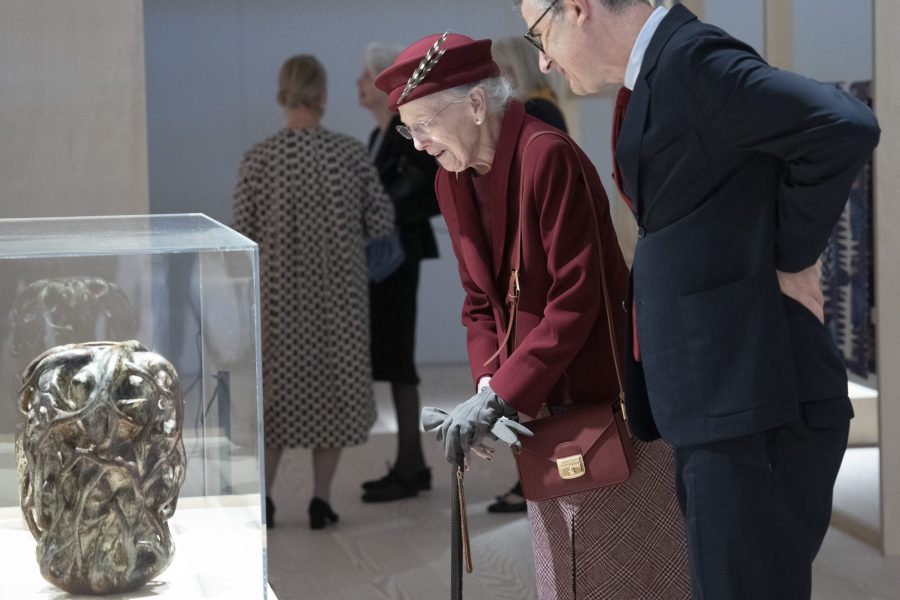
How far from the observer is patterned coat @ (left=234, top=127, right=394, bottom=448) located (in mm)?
5691

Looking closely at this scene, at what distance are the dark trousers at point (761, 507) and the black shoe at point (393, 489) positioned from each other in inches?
170

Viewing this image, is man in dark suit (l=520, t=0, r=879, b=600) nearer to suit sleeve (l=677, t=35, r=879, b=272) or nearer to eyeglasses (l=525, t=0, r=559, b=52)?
suit sleeve (l=677, t=35, r=879, b=272)

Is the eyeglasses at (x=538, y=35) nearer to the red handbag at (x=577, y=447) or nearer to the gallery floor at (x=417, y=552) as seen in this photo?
the red handbag at (x=577, y=447)

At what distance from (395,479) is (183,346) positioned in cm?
394

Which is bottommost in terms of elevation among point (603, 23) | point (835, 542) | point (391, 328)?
point (835, 542)

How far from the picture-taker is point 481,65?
8.53 ft

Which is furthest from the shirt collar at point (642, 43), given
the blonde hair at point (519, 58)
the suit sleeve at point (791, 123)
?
the blonde hair at point (519, 58)

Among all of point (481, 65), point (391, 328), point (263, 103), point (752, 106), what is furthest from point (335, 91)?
point (752, 106)

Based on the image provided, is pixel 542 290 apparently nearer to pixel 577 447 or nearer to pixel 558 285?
pixel 558 285

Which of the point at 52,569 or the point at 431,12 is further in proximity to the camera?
the point at 431,12

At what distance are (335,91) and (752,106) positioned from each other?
9.36 metres

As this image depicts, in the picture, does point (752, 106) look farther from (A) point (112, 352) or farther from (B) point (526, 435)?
(A) point (112, 352)

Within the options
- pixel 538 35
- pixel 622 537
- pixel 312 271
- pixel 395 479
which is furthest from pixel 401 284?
pixel 538 35

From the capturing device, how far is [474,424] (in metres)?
2.41
